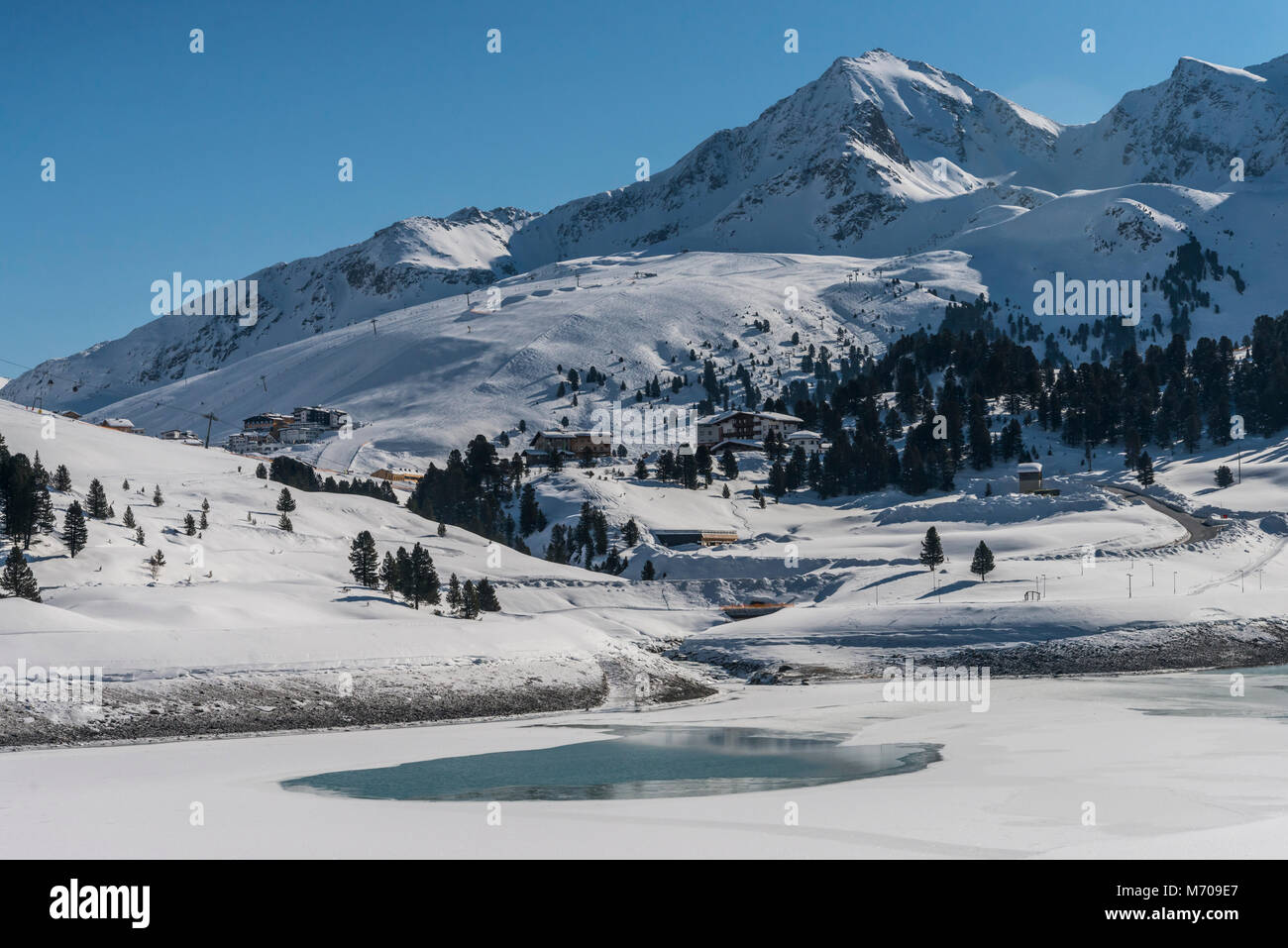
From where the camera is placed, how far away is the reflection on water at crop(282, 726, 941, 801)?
29.3 metres

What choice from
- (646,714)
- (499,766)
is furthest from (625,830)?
(646,714)

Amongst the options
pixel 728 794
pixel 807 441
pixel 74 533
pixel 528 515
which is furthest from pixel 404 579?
pixel 807 441

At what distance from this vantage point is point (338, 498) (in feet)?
344

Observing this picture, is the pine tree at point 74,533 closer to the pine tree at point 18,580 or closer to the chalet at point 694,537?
the pine tree at point 18,580

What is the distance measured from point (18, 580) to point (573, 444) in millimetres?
125433

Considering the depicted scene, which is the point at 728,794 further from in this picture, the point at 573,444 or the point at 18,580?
the point at 573,444

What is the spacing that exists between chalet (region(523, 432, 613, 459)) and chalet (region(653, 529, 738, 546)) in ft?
195

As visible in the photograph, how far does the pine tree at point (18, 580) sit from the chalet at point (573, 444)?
383 ft

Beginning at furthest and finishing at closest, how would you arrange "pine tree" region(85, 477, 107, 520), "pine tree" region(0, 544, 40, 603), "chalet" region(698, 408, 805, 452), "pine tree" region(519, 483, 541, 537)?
1. "chalet" region(698, 408, 805, 452)
2. "pine tree" region(519, 483, 541, 537)
3. "pine tree" region(85, 477, 107, 520)
4. "pine tree" region(0, 544, 40, 603)

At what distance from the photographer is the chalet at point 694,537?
372 ft

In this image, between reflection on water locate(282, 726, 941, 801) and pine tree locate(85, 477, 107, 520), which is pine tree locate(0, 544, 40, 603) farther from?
reflection on water locate(282, 726, 941, 801)

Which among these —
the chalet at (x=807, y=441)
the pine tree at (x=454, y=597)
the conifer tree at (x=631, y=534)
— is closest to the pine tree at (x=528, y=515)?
the conifer tree at (x=631, y=534)

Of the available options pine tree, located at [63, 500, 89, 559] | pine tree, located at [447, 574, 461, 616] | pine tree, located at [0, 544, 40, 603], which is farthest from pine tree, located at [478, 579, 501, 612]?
pine tree, located at [0, 544, 40, 603]
